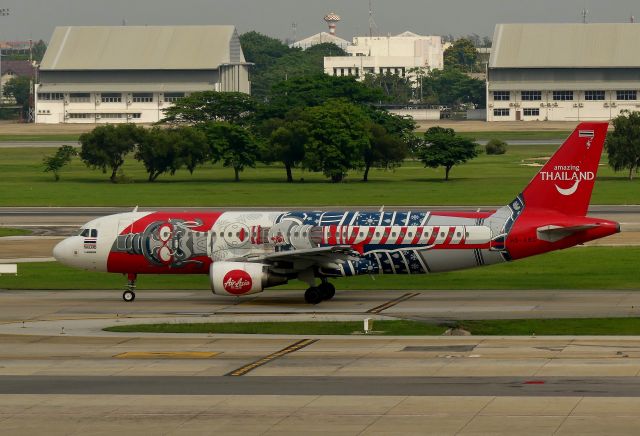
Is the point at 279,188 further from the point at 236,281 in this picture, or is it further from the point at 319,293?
the point at 236,281

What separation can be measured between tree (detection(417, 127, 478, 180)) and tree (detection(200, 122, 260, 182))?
1786cm

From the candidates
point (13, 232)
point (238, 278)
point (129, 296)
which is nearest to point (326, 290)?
point (238, 278)

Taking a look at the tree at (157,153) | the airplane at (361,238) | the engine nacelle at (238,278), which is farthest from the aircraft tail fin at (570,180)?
the tree at (157,153)

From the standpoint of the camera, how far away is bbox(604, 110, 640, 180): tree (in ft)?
429

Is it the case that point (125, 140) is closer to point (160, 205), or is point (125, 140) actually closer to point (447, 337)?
point (160, 205)

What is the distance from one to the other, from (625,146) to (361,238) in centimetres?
8158

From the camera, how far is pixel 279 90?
595ft

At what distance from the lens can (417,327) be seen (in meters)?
47.6

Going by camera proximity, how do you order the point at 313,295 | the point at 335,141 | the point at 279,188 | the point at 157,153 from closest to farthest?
the point at 313,295 < the point at 279,188 < the point at 335,141 < the point at 157,153

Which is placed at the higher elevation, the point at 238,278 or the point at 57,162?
the point at 57,162

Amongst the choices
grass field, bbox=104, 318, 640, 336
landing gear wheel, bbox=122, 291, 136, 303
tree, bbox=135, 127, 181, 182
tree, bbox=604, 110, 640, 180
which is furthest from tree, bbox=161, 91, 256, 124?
grass field, bbox=104, 318, 640, 336

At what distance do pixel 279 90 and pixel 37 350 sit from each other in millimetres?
139348

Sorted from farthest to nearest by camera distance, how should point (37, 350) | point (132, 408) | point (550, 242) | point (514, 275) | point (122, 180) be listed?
point (122, 180)
point (514, 275)
point (550, 242)
point (37, 350)
point (132, 408)

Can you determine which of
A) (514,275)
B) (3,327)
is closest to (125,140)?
(514,275)
